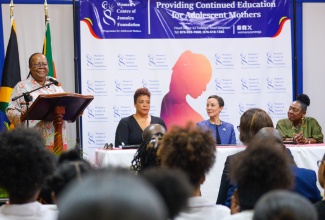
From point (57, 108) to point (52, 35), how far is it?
384 cm

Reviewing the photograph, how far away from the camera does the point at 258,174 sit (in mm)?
2531

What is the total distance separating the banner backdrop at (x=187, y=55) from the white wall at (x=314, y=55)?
1.37ft

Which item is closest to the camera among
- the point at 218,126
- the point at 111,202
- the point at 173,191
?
the point at 111,202

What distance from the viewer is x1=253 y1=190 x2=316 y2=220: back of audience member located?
1587 millimetres

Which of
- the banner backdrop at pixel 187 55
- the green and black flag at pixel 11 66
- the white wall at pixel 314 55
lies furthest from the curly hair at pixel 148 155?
the white wall at pixel 314 55

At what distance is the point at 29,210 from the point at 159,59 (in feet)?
23.4

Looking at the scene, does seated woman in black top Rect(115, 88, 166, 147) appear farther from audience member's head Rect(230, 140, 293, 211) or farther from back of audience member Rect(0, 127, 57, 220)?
audience member's head Rect(230, 140, 293, 211)

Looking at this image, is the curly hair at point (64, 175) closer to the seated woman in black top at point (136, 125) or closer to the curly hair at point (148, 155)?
the curly hair at point (148, 155)

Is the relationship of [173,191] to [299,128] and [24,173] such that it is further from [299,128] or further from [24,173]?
[299,128]

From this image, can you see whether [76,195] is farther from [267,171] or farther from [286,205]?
[267,171]

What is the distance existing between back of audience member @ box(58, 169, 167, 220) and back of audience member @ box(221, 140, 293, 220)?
1502mm

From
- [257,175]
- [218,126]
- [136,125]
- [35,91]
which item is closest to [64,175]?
[257,175]

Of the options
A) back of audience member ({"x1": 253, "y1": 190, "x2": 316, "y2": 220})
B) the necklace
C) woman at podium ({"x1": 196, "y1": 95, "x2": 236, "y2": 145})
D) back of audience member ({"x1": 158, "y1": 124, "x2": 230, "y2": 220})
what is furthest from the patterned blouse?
back of audience member ({"x1": 253, "y1": 190, "x2": 316, "y2": 220})

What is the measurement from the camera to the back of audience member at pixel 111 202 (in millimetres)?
950
